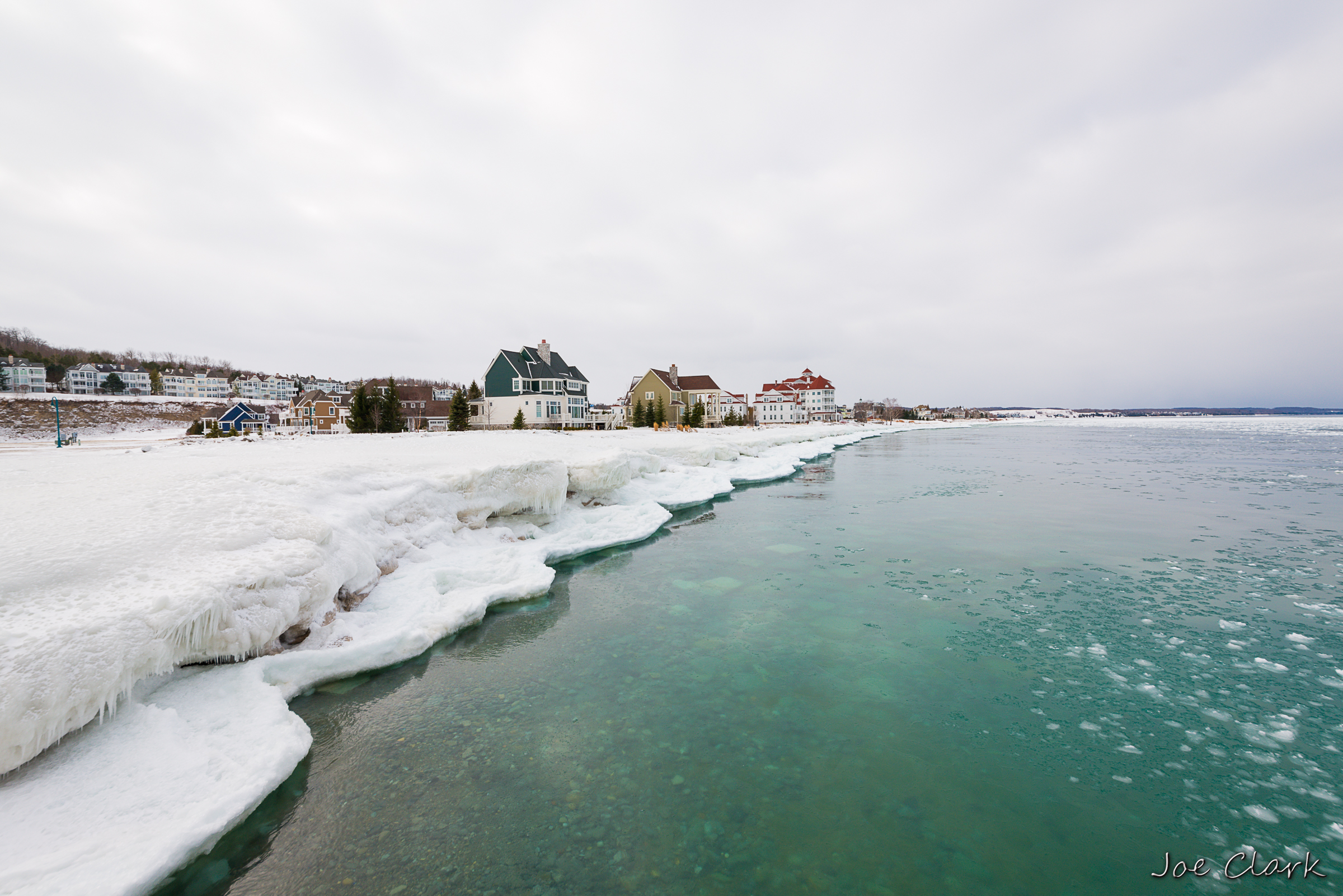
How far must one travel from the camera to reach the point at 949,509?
1752 cm

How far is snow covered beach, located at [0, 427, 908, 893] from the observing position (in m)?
3.93

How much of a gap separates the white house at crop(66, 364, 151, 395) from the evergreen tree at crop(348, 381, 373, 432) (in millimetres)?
89720

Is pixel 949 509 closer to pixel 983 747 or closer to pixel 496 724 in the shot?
pixel 983 747

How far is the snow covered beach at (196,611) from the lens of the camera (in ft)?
12.9

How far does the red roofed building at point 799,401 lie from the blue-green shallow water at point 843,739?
97.4 m

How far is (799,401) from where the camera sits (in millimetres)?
113625

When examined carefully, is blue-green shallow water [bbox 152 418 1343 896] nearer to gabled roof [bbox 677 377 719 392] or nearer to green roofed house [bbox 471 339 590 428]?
green roofed house [bbox 471 339 590 428]

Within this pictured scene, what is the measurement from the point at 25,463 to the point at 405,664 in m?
13.5

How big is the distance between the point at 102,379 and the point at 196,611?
142 metres

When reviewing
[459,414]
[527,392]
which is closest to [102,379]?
[459,414]

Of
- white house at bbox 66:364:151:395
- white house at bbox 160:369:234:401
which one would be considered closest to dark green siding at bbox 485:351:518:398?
white house at bbox 66:364:151:395

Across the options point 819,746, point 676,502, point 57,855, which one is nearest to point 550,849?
point 819,746

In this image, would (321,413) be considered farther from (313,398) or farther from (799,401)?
(799,401)

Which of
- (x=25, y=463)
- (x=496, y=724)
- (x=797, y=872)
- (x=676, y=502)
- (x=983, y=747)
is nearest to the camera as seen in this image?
(x=797, y=872)
